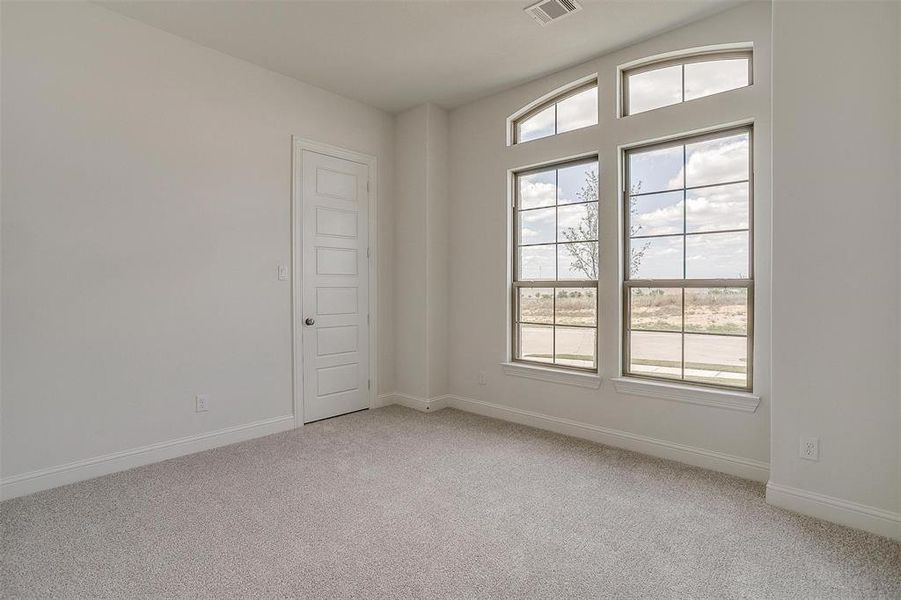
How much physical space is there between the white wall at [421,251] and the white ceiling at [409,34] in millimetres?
649

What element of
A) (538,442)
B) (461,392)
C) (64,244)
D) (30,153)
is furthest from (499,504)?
(30,153)

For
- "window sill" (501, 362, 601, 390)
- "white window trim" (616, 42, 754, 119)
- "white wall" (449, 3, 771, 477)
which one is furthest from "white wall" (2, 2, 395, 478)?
"white window trim" (616, 42, 754, 119)

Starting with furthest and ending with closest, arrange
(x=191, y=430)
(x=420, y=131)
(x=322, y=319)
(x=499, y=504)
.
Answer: (x=420, y=131) < (x=322, y=319) < (x=191, y=430) < (x=499, y=504)

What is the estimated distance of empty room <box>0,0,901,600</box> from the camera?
2172 millimetres

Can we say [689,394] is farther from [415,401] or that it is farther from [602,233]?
[415,401]

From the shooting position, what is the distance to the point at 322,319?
4.18 meters

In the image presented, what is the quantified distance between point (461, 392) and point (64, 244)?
10.8 ft

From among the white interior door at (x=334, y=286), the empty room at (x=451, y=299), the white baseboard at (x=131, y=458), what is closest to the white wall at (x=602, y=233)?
the empty room at (x=451, y=299)

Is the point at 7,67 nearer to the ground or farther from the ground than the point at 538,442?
farther from the ground

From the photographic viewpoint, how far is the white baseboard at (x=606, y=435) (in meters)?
2.91

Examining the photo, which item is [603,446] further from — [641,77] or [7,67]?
[7,67]

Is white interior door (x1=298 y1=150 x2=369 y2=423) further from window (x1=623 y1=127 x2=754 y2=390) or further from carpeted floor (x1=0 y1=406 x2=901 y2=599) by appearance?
window (x1=623 y1=127 x2=754 y2=390)

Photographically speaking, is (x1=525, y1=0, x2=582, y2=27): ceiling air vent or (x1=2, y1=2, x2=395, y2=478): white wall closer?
(x1=2, y1=2, x2=395, y2=478): white wall

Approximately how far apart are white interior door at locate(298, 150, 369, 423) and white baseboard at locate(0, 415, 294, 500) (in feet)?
1.52
